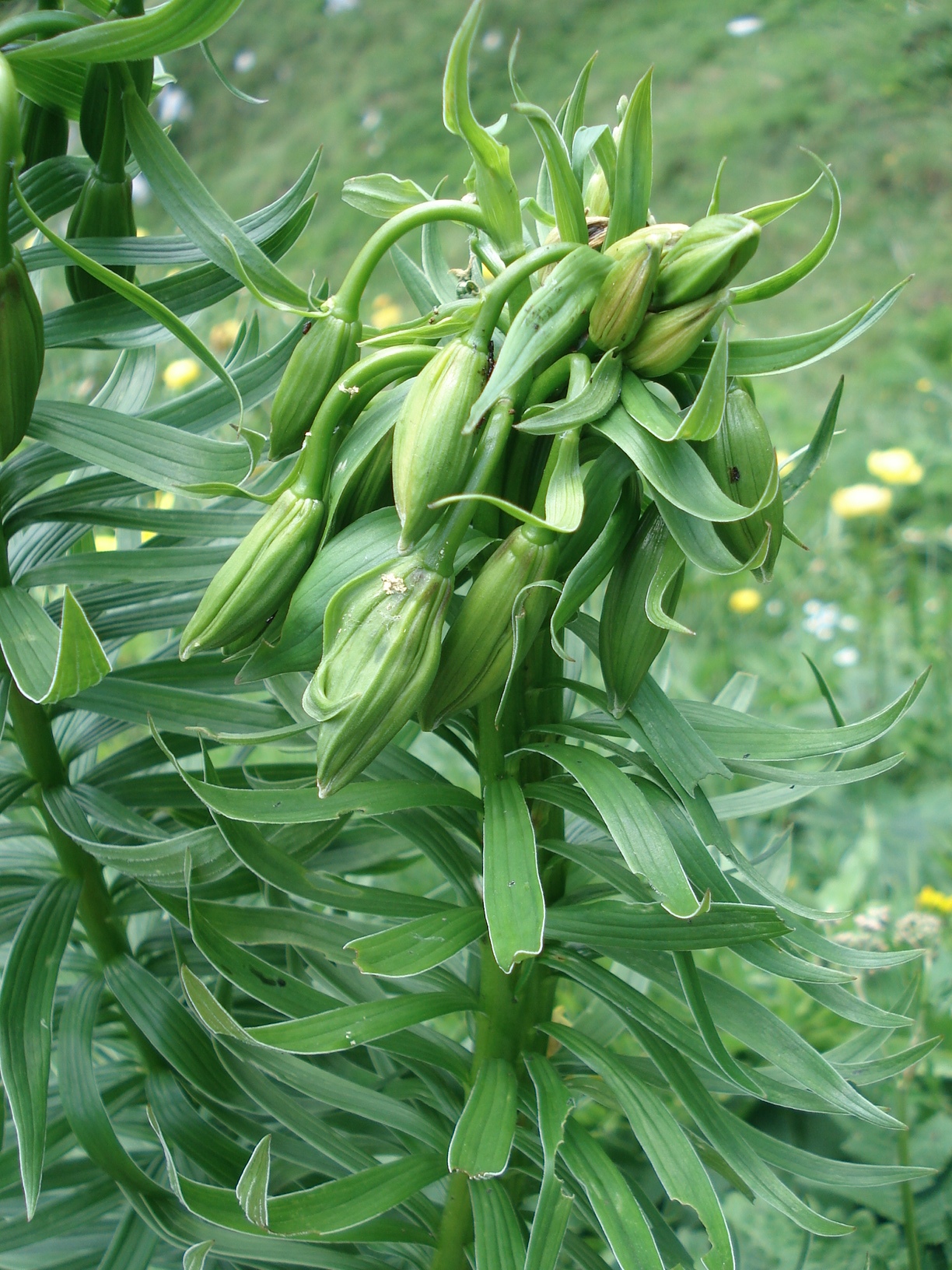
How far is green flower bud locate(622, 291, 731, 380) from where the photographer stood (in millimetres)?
484

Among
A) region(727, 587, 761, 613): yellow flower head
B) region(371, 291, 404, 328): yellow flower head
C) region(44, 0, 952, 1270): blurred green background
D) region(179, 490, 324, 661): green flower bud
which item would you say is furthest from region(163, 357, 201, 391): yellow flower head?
region(179, 490, 324, 661): green flower bud

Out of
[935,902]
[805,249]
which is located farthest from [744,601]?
[805,249]

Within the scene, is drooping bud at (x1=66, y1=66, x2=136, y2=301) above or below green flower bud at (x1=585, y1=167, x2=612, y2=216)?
above

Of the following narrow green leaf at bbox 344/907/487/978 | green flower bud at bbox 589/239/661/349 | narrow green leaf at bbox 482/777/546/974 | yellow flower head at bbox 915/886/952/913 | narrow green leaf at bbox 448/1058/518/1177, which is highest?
green flower bud at bbox 589/239/661/349

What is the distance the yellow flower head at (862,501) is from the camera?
6.48 ft

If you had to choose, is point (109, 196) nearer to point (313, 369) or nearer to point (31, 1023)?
point (313, 369)

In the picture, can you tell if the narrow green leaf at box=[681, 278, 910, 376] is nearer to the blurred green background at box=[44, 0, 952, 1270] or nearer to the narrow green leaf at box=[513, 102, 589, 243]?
the narrow green leaf at box=[513, 102, 589, 243]

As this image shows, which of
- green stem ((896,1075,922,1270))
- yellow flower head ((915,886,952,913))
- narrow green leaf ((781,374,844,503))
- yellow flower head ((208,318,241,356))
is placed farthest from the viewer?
yellow flower head ((208,318,241,356))

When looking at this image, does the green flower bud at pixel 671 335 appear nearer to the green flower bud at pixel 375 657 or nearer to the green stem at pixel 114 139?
the green flower bud at pixel 375 657

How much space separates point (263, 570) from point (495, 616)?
0.11 meters

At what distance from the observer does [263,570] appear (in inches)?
20.5

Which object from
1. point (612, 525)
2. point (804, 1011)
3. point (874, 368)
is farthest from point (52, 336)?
point (874, 368)

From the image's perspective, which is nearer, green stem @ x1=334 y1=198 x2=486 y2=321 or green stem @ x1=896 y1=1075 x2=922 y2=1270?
green stem @ x1=334 y1=198 x2=486 y2=321

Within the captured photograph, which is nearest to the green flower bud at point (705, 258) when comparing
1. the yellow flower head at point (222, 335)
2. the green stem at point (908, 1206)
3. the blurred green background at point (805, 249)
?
the blurred green background at point (805, 249)
